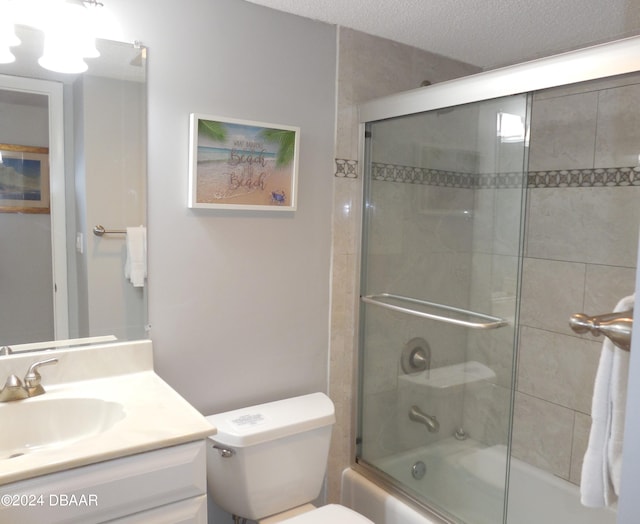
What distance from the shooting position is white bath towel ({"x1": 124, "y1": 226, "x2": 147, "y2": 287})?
1732mm

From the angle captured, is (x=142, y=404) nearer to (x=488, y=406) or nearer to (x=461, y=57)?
(x=488, y=406)

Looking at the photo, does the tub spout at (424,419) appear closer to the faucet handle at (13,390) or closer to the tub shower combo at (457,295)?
the tub shower combo at (457,295)

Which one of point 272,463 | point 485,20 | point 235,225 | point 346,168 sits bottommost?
point 272,463

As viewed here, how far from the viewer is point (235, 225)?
194cm

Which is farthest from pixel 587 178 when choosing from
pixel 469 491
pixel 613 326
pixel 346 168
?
pixel 613 326

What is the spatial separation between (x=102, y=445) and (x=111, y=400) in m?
0.31

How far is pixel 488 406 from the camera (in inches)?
80.4

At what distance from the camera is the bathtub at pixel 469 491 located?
77.6 inches

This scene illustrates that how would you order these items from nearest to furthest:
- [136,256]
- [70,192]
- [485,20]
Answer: [70,192]
[136,256]
[485,20]

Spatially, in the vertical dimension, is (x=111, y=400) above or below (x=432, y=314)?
below

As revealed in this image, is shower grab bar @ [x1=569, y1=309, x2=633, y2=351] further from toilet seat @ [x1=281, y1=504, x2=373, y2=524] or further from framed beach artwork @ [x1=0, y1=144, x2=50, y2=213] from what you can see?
framed beach artwork @ [x1=0, y1=144, x2=50, y2=213]

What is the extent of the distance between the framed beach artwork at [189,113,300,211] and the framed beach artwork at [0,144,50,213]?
0.45 metres

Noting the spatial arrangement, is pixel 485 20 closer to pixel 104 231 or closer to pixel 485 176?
pixel 485 176

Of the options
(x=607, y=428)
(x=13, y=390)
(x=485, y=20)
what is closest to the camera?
(x=607, y=428)
